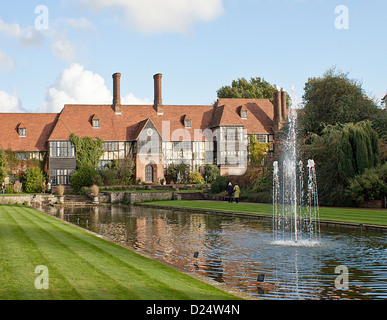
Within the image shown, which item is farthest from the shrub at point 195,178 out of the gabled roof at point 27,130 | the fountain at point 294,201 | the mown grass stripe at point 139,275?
the mown grass stripe at point 139,275

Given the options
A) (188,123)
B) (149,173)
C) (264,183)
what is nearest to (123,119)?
(149,173)

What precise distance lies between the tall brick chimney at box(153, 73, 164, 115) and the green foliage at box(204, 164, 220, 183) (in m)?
9.87

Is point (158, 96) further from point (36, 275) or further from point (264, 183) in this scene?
point (36, 275)

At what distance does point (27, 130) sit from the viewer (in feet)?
171

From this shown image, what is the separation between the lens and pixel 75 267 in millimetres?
7715

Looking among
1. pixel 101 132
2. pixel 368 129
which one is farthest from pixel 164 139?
pixel 368 129

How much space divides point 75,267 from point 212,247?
207 inches

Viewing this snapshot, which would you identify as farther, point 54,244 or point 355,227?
point 355,227

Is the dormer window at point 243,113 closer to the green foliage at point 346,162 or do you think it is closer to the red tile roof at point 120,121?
the red tile roof at point 120,121

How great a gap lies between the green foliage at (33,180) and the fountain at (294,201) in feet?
92.6

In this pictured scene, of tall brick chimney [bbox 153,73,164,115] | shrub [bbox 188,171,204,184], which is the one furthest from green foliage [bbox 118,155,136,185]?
tall brick chimney [bbox 153,73,164,115]

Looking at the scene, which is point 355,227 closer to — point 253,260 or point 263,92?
point 253,260

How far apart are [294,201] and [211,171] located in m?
22.8
